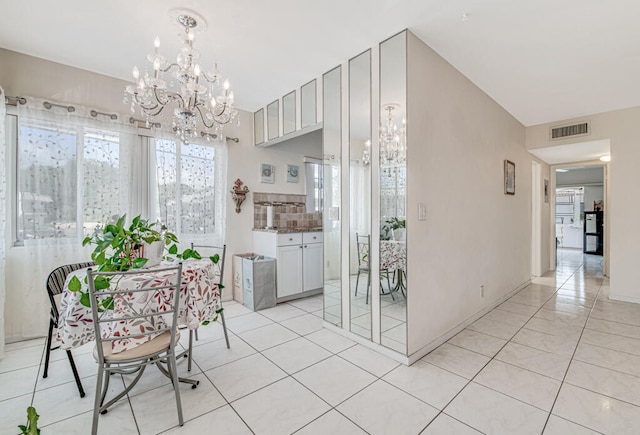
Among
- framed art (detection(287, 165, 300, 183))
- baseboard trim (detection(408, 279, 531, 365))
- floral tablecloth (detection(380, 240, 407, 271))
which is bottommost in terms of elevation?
baseboard trim (detection(408, 279, 531, 365))

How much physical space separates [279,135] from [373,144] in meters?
1.69

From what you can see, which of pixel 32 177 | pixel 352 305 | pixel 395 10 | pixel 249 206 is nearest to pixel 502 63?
pixel 395 10

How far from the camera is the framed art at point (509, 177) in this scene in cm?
395

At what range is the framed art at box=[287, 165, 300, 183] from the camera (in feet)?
15.4

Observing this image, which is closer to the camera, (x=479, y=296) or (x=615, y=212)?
(x=479, y=296)

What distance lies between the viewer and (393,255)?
2.48 m

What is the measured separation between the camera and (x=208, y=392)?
1.99 m

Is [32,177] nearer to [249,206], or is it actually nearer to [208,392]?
[249,206]

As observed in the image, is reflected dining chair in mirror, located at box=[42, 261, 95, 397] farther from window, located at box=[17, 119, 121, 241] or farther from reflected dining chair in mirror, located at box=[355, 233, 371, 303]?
reflected dining chair in mirror, located at box=[355, 233, 371, 303]

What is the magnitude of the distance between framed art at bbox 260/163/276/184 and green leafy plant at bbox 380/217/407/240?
240 centimetres

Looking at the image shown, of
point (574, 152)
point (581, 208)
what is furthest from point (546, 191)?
point (581, 208)

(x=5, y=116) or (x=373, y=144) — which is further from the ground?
(x=5, y=116)

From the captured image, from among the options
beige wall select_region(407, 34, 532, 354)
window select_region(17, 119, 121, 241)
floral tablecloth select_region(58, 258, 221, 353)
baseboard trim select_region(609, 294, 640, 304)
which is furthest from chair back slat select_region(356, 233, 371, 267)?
baseboard trim select_region(609, 294, 640, 304)

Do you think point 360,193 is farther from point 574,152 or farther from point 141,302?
point 574,152
